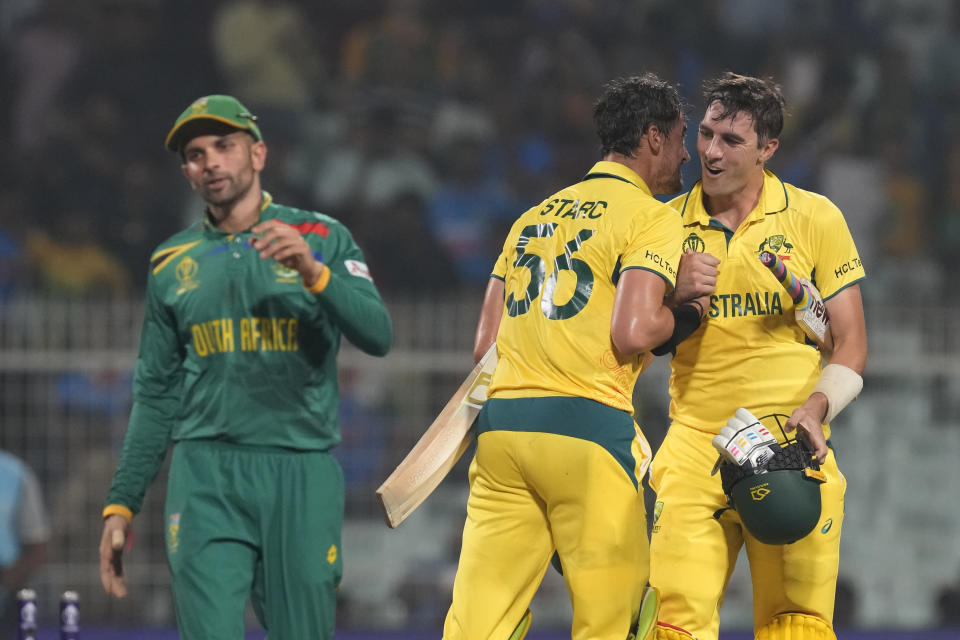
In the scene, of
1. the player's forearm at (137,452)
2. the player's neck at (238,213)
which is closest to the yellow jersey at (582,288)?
the player's neck at (238,213)

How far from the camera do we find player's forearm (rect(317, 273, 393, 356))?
12.8 feet

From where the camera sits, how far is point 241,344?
409cm

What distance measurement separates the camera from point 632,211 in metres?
3.80

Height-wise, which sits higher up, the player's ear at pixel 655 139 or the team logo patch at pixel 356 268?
the player's ear at pixel 655 139

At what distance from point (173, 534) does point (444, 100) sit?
8.26 metres

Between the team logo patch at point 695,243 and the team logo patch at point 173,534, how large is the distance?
1.79 m

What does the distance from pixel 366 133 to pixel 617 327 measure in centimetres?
834

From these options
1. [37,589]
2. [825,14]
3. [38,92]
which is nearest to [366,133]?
[38,92]

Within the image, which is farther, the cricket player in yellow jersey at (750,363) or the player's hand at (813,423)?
the cricket player in yellow jersey at (750,363)

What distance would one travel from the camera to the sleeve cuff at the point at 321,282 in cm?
386

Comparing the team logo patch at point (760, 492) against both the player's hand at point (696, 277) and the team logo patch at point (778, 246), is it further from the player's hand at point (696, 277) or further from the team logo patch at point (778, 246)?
the team logo patch at point (778, 246)

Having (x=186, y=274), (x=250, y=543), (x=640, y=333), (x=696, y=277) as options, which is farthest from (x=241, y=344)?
(x=696, y=277)

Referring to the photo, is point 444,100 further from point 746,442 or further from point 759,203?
point 746,442

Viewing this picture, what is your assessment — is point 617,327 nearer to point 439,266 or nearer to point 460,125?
point 439,266
